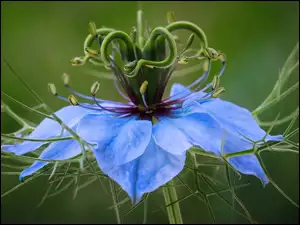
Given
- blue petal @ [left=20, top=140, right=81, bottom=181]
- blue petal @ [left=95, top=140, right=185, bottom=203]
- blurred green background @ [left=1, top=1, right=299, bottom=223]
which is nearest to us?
blue petal @ [left=95, top=140, right=185, bottom=203]

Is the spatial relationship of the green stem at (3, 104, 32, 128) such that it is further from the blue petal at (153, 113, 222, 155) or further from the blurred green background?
the blurred green background

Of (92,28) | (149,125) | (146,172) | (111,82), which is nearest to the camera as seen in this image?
(146,172)

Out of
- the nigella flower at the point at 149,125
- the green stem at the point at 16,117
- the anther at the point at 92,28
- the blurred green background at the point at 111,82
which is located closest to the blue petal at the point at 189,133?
the nigella flower at the point at 149,125

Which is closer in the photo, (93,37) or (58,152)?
(58,152)

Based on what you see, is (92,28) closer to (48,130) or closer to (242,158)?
(48,130)

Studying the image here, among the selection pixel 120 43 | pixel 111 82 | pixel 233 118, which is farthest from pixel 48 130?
pixel 111 82

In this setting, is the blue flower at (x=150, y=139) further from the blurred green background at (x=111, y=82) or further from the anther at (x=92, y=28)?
the blurred green background at (x=111, y=82)

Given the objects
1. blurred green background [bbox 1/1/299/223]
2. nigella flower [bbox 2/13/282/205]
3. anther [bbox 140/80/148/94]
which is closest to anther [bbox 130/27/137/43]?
nigella flower [bbox 2/13/282/205]
